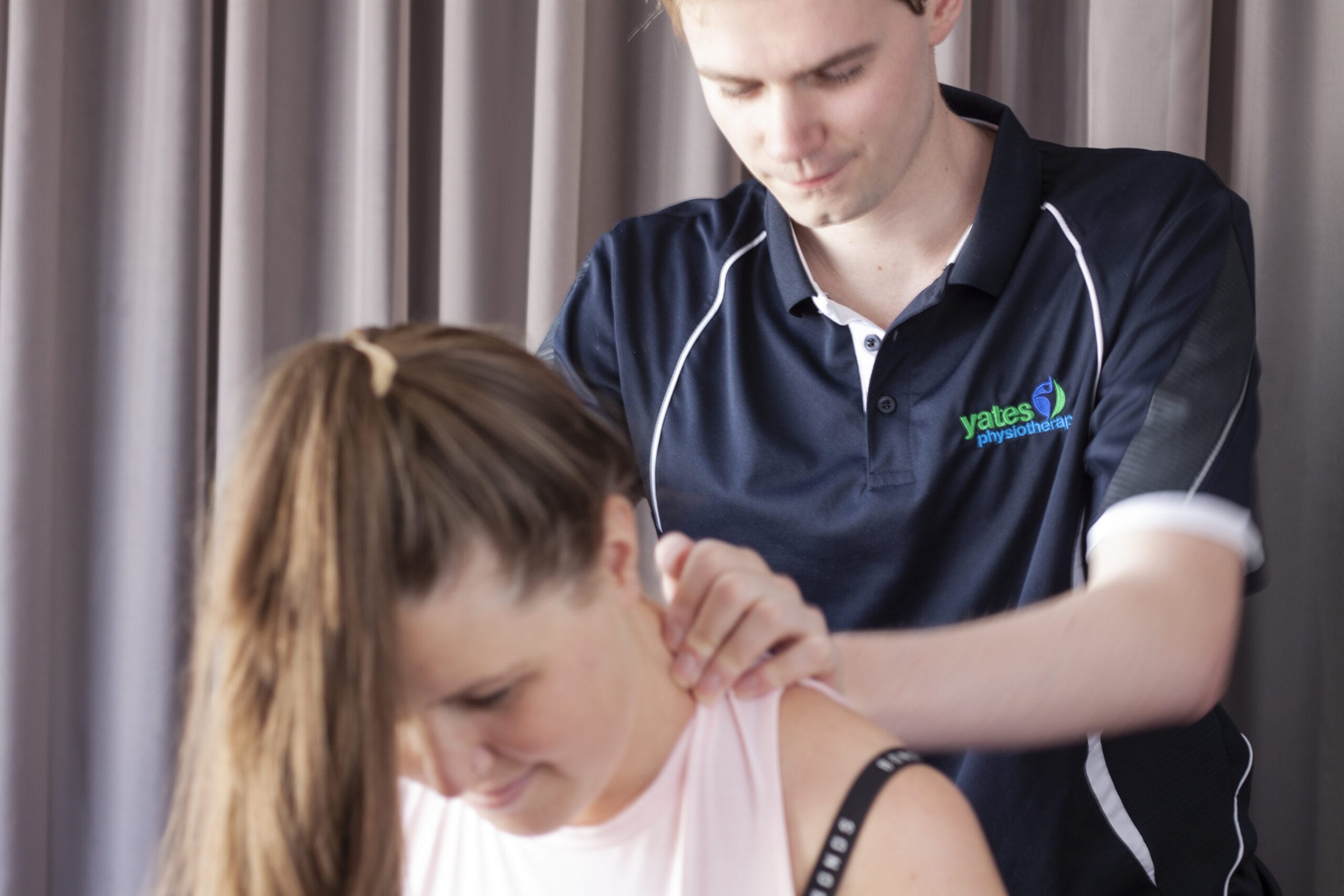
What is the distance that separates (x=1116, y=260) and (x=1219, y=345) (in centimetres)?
14

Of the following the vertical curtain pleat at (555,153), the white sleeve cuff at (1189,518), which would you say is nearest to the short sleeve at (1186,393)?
the white sleeve cuff at (1189,518)

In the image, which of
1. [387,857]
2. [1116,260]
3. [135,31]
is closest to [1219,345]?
[1116,260]

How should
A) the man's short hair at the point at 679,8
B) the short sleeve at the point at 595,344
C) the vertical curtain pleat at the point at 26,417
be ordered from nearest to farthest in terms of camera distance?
the man's short hair at the point at 679,8 < the short sleeve at the point at 595,344 < the vertical curtain pleat at the point at 26,417

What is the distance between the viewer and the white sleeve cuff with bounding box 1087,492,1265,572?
3.19 ft

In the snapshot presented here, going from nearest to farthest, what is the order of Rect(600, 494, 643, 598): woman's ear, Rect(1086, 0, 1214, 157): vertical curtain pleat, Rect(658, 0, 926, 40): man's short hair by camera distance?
1. Rect(600, 494, 643, 598): woman's ear
2. Rect(658, 0, 926, 40): man's short hair
3. Rect(1086, 0, 1214, 157): vertical curtain pleat

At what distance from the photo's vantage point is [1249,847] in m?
1.16

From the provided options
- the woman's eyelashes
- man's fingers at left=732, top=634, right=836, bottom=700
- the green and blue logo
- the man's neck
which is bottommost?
man's fingers at left=732, top=634, right=836, bottom=700

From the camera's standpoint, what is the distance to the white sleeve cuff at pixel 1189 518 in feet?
3.19

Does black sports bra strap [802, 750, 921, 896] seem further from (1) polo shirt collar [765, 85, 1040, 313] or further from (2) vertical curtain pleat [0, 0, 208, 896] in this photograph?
(2) vertical curtain pleat [0, 0, 208, 896]

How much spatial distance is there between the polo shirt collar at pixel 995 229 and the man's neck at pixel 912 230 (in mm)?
34

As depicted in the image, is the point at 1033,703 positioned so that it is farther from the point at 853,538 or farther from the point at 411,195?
the point at 411,195

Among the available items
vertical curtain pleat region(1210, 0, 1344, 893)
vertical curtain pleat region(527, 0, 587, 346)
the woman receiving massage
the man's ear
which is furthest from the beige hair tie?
vertical curtain pleat region(1210, 0, 1344, 893)

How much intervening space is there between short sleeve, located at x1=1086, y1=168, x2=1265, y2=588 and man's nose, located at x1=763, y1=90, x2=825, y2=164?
314mm

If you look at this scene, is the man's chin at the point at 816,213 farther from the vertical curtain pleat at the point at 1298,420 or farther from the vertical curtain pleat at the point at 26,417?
the vertical curtain pleat at the point at 26,417
